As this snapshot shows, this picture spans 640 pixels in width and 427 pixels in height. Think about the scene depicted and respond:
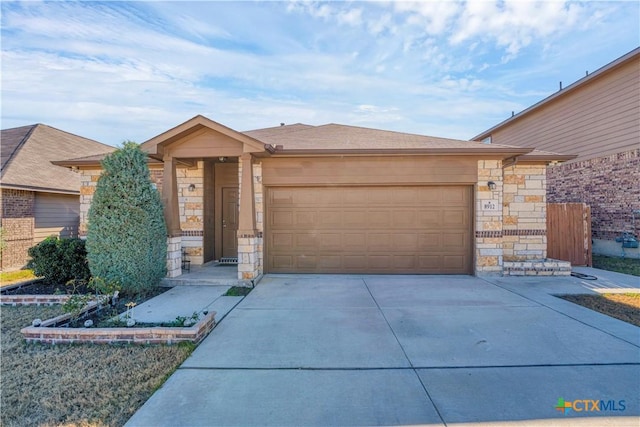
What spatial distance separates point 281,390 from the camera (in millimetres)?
2781

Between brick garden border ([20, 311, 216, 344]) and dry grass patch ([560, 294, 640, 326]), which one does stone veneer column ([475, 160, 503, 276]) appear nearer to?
dry grass patch ([560, 294, 640, 326])

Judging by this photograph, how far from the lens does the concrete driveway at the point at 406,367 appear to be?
2.47 m

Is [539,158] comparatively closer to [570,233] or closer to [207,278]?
[570,233]

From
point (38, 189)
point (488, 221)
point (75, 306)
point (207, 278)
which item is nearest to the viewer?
point (75, 306)

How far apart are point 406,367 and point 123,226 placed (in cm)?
536

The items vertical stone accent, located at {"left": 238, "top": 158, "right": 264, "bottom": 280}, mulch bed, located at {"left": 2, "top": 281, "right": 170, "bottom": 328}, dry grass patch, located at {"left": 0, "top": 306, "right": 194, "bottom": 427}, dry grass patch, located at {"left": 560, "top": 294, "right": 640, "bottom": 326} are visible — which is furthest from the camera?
vertical stone accent, located at {"left": 238, "top": 158, "right": 264, "bottom": 280}

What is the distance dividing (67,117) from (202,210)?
10.4 metres

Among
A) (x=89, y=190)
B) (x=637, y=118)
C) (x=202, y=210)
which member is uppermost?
(x=637, y=118)

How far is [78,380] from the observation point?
2.94 meters

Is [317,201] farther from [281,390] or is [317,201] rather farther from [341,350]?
[281,390]

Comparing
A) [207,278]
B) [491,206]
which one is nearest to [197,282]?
[207,278]

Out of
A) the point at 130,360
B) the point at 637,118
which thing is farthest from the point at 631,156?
the point at 130,360

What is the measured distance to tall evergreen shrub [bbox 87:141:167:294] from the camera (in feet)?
18.6

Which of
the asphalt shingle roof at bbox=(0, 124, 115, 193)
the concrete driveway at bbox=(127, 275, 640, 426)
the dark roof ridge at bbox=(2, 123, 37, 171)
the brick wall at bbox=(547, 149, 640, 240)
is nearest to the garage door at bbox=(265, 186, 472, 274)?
the concrete driveway at bbox=(127, 275, 640, 426)
